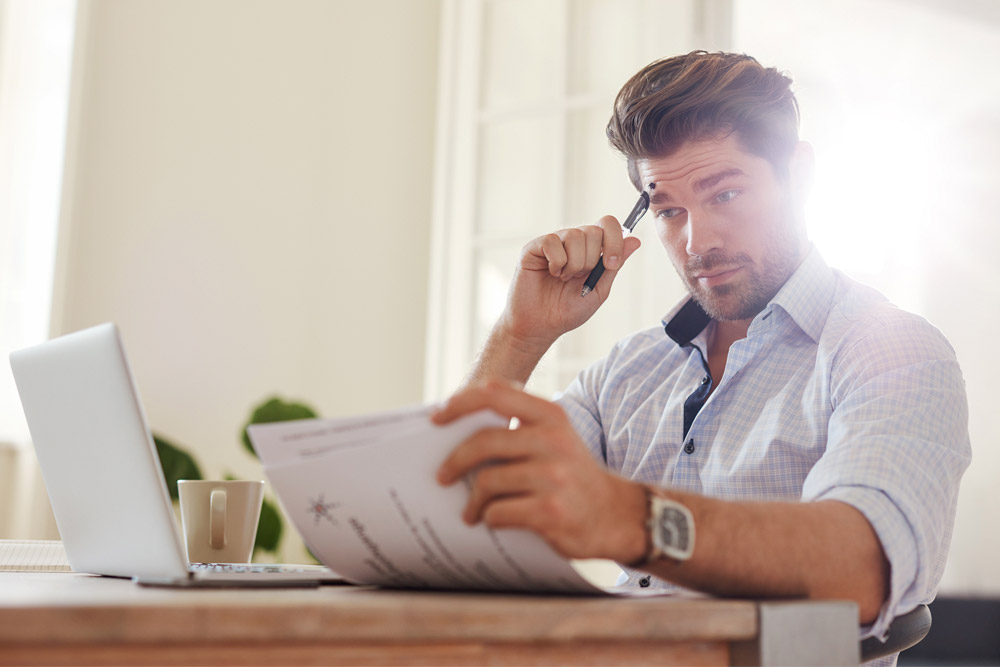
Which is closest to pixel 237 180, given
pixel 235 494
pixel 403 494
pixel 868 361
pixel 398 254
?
pixel 398 254

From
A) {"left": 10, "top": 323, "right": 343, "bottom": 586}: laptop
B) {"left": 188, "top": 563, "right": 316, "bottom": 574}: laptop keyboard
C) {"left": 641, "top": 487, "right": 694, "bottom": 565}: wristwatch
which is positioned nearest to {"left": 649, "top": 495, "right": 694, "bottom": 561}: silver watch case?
{"left": 641, "top": 487, "right": 694, "bottom": 565}: wristwatch

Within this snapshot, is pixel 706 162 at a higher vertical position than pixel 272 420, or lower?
higher

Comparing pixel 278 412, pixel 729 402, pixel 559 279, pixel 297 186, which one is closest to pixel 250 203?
pixel 297 186

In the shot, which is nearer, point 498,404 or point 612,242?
point 498,404

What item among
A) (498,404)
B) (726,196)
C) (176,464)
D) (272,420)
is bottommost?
(176,464)

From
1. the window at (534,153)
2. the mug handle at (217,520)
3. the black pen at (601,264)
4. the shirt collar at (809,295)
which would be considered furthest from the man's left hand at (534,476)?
the window at (534,153)

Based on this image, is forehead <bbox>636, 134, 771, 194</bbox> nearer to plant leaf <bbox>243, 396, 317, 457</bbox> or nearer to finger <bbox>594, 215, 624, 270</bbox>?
finger <bbox>594, 215, 624, 270</bbox>

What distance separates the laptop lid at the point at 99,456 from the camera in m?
0.63

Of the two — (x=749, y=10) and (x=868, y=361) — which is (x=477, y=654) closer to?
(x=868, y=361)

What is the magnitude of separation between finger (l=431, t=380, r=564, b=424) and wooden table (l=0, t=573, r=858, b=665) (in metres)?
0.10

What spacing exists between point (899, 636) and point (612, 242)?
2.02 ft

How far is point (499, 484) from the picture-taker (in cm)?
→ 51

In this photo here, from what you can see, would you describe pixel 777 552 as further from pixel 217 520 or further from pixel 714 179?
pixel 714 179

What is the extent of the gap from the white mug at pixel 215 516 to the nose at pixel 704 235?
0.65 metres
